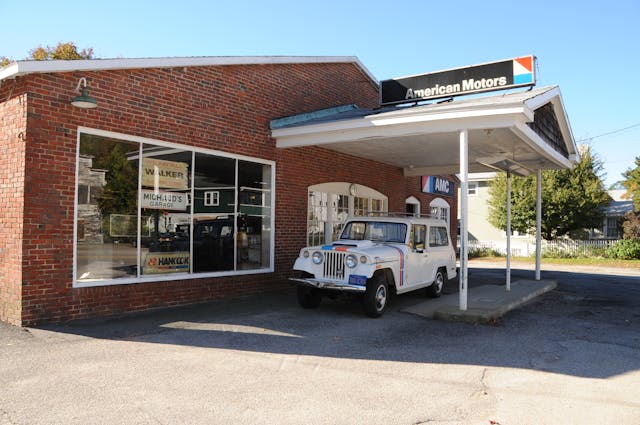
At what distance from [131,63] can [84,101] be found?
1.49 m

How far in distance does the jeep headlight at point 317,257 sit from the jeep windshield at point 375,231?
1.55 metres

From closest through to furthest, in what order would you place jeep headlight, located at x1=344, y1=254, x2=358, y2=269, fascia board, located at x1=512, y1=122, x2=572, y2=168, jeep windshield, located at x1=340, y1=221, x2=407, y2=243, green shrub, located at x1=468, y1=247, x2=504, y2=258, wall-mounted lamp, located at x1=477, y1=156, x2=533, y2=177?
jeep headlight, located at x1=344, y1=254, x2=358, y2=269, fascia board, located at x1=512, y1=122, x2=572, y2=168, jeep windshield, located at x1=340, y1=221, x2=407, y2=243, wall-mounted lamp, located at x1=477, y1=156, x2=533, y2=177, green shrub, located at x1=468, y1=247, x2=504, y2=258

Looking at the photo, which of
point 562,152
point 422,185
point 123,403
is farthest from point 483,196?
point 123,403

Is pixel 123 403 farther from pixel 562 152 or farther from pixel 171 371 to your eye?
pixel 562 152

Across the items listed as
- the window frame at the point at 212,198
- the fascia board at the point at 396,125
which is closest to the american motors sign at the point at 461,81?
the fascia board at the point at 396,125

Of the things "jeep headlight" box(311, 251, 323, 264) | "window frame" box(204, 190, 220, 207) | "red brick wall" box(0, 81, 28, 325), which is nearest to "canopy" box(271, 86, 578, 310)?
"window frame" box(204, 190, 220, 207)

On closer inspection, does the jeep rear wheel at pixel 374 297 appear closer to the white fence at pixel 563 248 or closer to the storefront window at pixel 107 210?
the storefront window at pixel 107 210

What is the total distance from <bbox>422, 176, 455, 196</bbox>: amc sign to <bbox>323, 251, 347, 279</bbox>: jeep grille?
40.2 ft

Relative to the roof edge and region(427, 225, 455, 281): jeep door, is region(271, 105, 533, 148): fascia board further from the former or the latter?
region(427, 225, 455, 281): jeep door

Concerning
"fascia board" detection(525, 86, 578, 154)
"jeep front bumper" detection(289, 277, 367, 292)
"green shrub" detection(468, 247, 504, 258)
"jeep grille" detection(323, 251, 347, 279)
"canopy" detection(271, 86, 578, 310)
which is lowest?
"green shrub" detection(468, 247, 504, 258)

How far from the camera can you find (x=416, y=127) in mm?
9828

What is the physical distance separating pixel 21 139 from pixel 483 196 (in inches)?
1387

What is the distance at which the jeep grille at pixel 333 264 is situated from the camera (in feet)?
28.5

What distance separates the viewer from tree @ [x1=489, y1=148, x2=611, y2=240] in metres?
29.9
